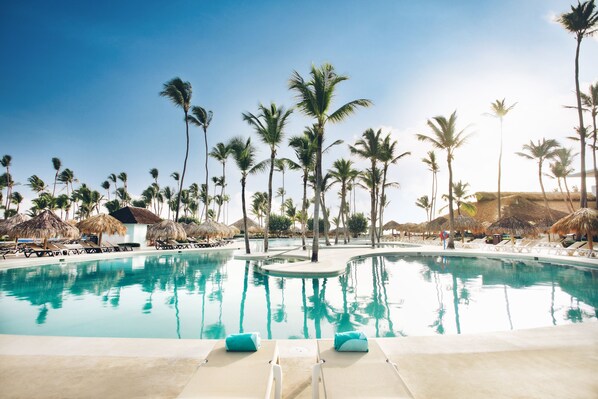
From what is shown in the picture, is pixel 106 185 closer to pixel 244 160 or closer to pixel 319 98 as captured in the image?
pixel 244 160

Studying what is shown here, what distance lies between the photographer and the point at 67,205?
184 feet

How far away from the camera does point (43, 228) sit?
1767 cm

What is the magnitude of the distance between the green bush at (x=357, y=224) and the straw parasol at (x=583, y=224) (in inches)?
1371

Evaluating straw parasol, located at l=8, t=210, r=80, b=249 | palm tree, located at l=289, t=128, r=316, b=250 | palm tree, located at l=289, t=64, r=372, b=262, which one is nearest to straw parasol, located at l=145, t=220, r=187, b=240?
straw parasol, located at l=8, t=210, r=80, b=249

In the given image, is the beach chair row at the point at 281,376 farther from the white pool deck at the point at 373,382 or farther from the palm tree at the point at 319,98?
the palm tree at the point at 319,98

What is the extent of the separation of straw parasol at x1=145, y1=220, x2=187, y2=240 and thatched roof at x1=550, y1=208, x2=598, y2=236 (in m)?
29.8

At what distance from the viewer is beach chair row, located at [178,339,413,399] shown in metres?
2.08

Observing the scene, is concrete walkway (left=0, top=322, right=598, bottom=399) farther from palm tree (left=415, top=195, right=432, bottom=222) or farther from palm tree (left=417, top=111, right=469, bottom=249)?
palm tree (left=415, top=195, right=432, bottom=222)

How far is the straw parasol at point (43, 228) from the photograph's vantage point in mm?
17469

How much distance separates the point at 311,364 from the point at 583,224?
21.5 metres

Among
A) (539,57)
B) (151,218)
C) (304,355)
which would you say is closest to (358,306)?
(304,355)

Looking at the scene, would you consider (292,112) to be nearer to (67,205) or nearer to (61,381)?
(61,381)

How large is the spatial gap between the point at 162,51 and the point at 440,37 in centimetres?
1266

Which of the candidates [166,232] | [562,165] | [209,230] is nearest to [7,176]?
[166,232]
